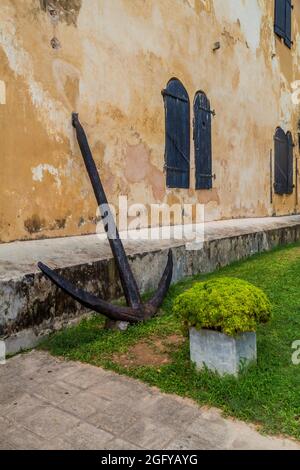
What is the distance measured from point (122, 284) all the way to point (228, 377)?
4.87ft

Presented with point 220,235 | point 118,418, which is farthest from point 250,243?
point 118,418

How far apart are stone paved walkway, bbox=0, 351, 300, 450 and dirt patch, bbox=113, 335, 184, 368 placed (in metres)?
0.26

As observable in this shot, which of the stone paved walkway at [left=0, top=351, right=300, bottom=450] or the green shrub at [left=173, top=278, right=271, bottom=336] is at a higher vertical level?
the green shrub at [left=173, top=278, right=271, bottom=336]

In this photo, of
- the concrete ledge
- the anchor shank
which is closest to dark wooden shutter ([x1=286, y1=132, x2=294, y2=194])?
the concrete ledge

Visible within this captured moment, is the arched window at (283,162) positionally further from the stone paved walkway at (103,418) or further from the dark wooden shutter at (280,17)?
the stone paved walkway at (103,418)

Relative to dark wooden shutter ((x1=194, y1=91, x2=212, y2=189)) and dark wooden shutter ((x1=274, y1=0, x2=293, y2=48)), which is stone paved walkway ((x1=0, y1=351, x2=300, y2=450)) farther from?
dark wooden shutter ((x1=274, y1=0, x2=293, y2=48))

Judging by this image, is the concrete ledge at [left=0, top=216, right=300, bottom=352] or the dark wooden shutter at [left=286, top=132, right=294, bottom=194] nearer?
the concrete ledge at [left=0, top=216, right=300, bottom=352]

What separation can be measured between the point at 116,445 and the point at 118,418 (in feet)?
0.80

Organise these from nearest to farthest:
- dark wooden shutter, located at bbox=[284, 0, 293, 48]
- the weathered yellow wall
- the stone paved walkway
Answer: the stone paved walkway < the weathered yellow wall < dark wooden shutter, located at bbox=[284, 0, 293, 48]

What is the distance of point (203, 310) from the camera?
105 inches

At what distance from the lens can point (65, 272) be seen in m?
3.73

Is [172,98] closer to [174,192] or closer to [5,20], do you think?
[174,192]

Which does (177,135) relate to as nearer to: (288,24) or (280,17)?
(280,17)

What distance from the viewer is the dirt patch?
3.07 m
